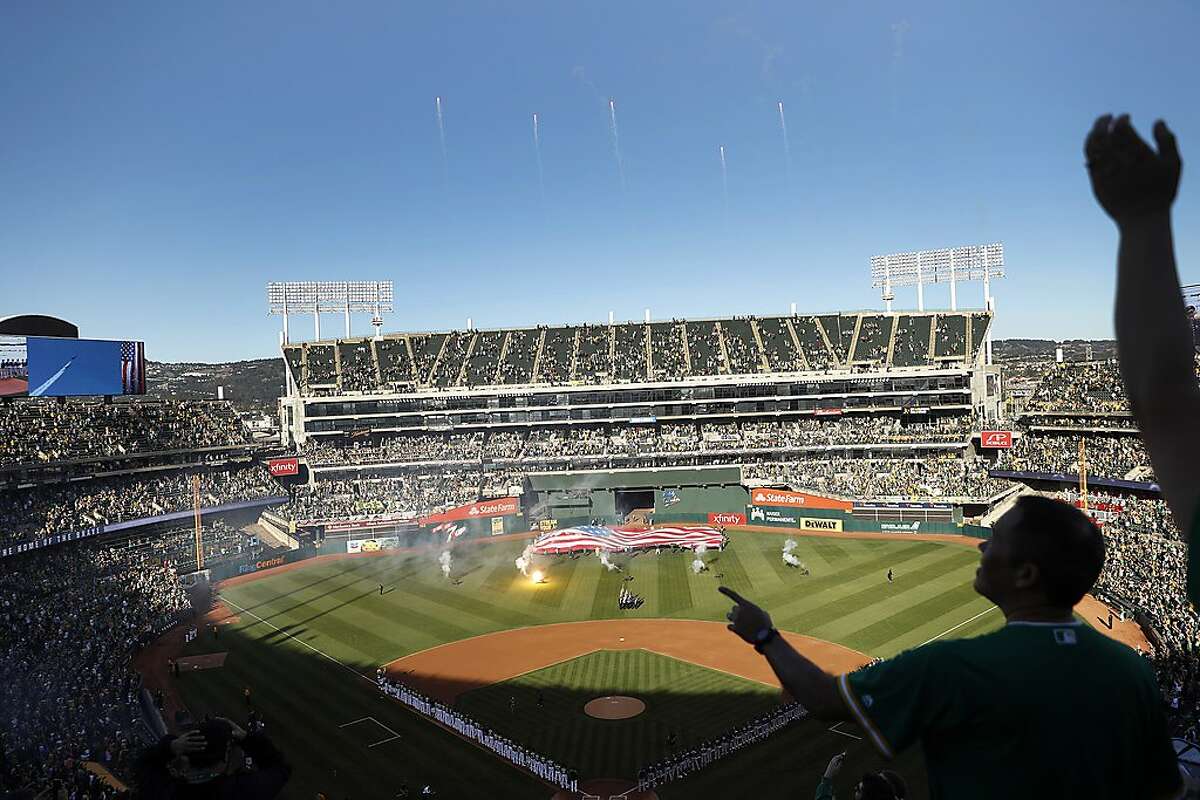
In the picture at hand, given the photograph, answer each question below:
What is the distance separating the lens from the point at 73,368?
64000 mm

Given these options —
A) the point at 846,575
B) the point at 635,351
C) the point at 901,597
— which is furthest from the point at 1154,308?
the point at 635,351

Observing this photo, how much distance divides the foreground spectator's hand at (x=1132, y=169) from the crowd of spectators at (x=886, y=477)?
68.4 meters

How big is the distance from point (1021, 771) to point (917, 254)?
343ft

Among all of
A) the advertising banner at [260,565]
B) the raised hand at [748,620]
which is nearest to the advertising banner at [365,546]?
the advertising banner at [260,565]

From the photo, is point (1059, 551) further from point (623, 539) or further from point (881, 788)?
point (623, 539)

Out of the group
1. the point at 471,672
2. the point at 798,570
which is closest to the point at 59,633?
the point at 471,672

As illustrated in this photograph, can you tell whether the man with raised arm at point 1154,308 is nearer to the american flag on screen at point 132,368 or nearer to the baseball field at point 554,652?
the baseball field at point 554,652

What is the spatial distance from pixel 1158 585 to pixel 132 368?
254 feet

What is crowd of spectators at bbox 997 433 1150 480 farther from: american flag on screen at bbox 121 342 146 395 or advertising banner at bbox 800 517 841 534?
american flag on screen at bbox 121 342 146 395

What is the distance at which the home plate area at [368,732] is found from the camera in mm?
32188

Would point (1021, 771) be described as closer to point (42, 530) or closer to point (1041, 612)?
point (1041, 612)

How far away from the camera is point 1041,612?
312 centimetres

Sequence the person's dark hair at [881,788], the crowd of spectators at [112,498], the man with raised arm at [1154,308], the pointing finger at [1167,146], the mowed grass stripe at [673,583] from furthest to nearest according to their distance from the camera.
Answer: the crowd of spectators at [112,498]
the mowed grass stripe at [673,583]
the person's dark hair at [881,788]
the pointing finger at [1167,146]
the man with raised arm at [1154,308]

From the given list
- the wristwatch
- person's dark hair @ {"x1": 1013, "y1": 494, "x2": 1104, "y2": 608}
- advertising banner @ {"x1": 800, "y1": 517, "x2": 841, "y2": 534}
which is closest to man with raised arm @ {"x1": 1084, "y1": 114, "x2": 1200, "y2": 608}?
person's dark hair @ {"x1": 1013, "y1": 494, "x2": 1104, "y2": 608}
